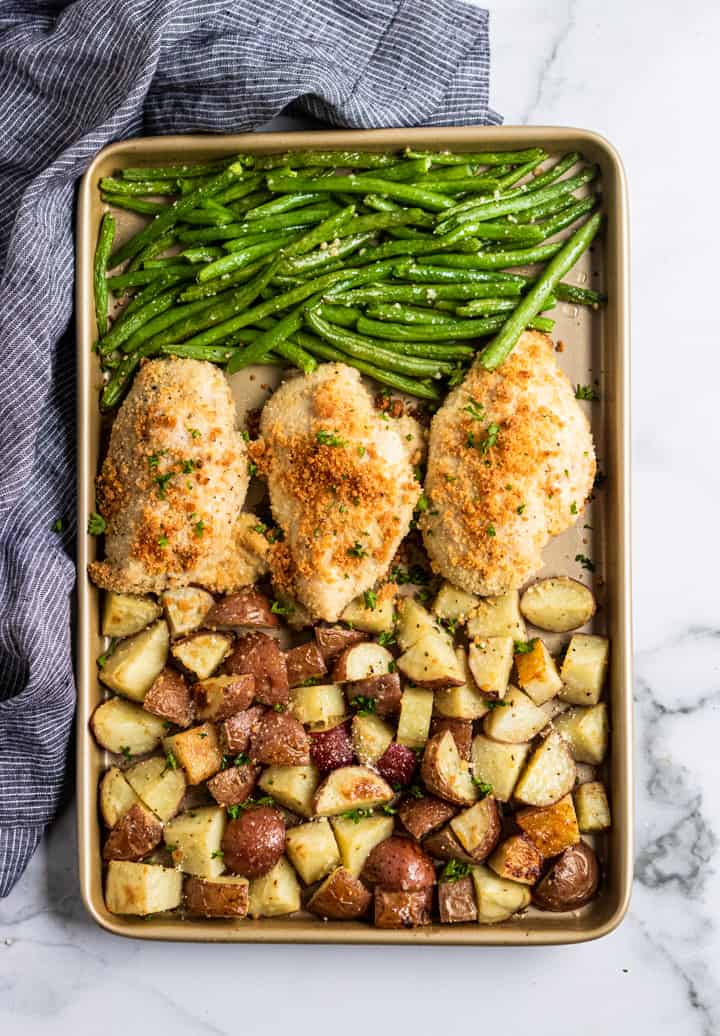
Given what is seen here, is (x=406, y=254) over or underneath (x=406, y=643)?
over

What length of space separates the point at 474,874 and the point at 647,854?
0.80 meters

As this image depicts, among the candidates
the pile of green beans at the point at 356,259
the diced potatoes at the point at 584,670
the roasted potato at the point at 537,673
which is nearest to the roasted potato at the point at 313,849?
the roasted potato at the point at 537,673

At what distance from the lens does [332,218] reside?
3.61m

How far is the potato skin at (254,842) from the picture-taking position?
362 centimetres

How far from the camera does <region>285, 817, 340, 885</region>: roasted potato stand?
12.0 ft

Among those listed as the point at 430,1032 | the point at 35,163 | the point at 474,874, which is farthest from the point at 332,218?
the point at 430,1032

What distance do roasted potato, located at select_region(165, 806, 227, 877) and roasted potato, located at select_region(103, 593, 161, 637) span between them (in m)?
0.78

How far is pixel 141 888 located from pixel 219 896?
299 millimetres

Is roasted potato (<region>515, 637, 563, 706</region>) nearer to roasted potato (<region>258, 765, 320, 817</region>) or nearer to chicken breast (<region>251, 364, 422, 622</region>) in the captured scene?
chicken breast (<region>251, 364, 422, 622</region>)

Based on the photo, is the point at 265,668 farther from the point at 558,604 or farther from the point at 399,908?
the point at 558,604

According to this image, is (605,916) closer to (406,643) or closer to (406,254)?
(406,643)

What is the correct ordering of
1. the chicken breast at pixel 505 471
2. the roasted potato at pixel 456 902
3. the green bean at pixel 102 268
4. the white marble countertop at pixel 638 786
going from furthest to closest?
the white marble countertop at pixel 638 786, the green bean at pixel 102 268, the roasted potato at pixel 456 902, the chicken breast at pixel 505 471

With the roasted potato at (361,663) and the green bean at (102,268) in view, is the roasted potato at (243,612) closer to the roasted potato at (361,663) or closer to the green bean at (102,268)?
the roasted potato at (361,663)

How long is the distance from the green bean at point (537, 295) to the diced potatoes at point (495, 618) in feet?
2.92
